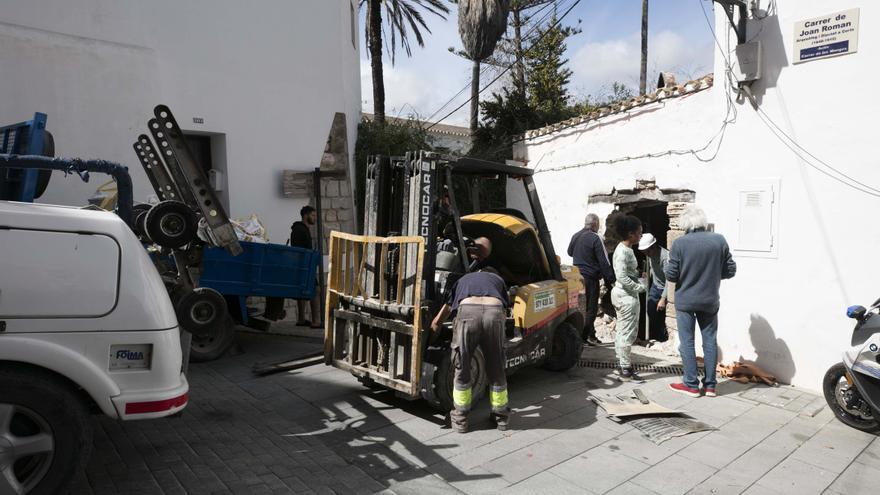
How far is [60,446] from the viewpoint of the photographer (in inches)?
124

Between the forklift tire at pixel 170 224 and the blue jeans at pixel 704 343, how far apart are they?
5380 millimetres

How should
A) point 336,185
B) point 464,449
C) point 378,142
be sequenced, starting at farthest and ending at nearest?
point 378,142, point 336,185, point 464,449

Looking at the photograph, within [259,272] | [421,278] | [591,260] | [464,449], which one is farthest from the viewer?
[591,260]

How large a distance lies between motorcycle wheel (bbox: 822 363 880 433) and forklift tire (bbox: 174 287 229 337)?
20.6 ft

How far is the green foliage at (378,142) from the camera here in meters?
12.1

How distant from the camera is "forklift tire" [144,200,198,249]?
236 inches

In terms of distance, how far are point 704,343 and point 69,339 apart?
5.54 metres

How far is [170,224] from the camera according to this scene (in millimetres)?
6117

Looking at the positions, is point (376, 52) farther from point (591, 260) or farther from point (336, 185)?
point (591, 260)

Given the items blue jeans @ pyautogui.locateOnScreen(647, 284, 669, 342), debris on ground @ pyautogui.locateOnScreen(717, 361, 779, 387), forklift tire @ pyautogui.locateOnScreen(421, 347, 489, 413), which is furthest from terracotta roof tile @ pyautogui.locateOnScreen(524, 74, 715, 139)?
forklift tire @ pyautogui.locateOnScreen(421, 347, 489, 413)

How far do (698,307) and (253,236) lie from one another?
564 cm

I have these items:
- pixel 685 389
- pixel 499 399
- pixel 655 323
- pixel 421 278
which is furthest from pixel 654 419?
pixel 655 323

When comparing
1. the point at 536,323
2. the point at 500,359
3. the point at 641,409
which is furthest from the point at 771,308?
the point at 500,359

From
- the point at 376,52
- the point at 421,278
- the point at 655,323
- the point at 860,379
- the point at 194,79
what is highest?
the point at 376,52
